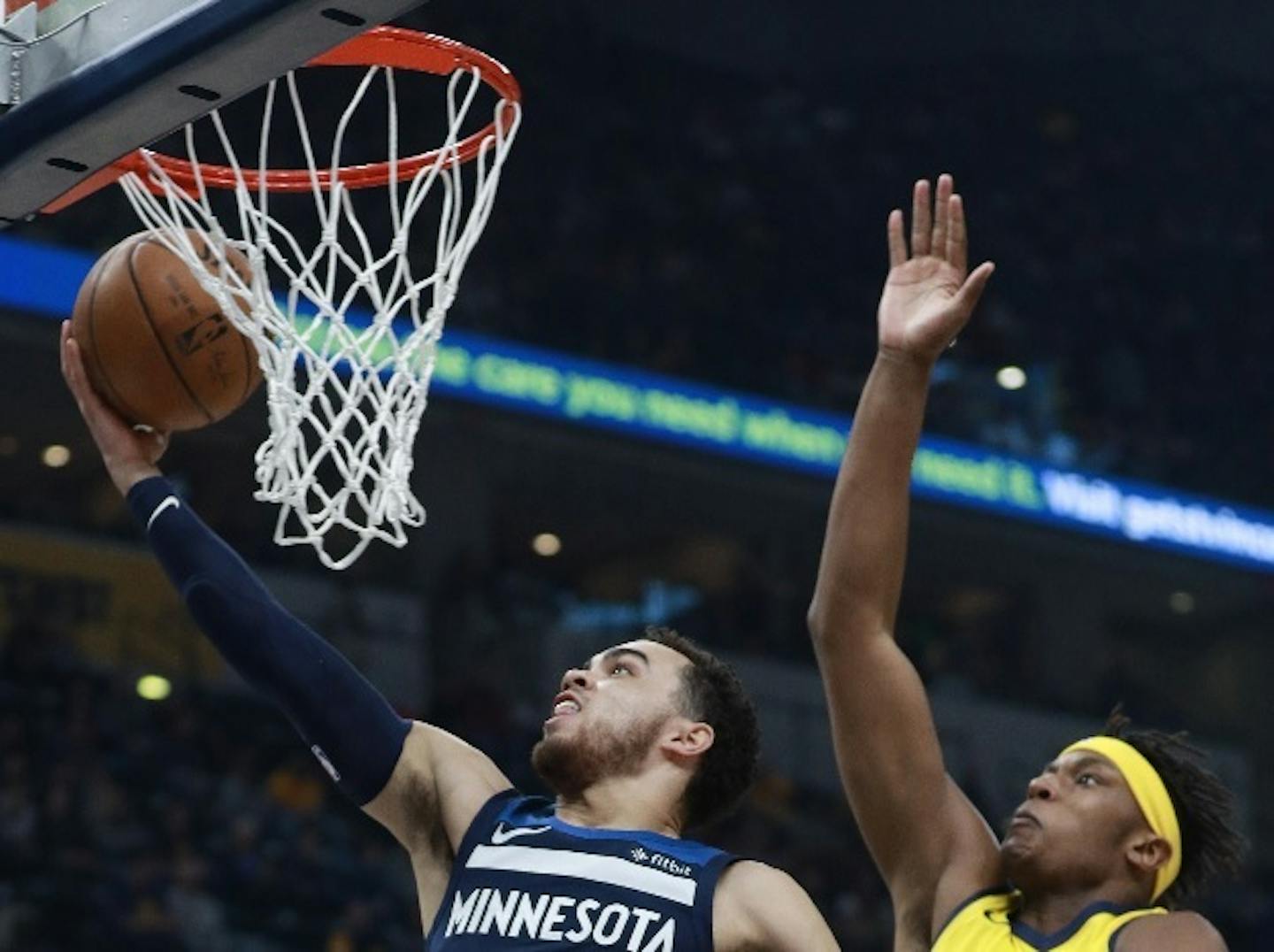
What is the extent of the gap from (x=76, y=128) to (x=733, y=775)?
1.21 metres

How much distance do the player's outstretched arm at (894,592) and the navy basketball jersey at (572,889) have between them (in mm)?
288

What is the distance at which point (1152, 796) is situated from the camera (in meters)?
3.15

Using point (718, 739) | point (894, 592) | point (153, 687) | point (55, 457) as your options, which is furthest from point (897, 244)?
point (55, 457)

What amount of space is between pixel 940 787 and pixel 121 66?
1.42 meters

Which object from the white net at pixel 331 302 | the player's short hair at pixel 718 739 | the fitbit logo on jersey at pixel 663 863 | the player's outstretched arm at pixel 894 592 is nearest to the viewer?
the fitbit logo on jersey at pixel 663 863

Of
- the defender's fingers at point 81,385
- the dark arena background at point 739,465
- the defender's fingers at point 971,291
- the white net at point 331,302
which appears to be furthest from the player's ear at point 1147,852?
the dark arena background at point 739,465

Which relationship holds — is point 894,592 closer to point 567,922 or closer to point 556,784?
point 556,784

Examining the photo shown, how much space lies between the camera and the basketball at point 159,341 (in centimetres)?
320

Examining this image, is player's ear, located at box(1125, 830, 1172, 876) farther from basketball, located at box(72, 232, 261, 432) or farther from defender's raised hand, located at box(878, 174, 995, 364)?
basketball, located at box(72, 232, 261, 432)

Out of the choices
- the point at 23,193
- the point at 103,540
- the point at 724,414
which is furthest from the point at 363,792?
the point at 724,414

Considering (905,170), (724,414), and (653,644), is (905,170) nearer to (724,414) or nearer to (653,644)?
(724,414)

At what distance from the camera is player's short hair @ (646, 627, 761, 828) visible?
305 centimetres

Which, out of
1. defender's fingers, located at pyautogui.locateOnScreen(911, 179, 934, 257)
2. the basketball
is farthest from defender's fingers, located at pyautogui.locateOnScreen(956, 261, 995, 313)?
the basketball

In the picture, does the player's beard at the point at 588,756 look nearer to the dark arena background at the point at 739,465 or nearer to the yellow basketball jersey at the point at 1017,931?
the yellow basketball jersey at the point at 1017,931
